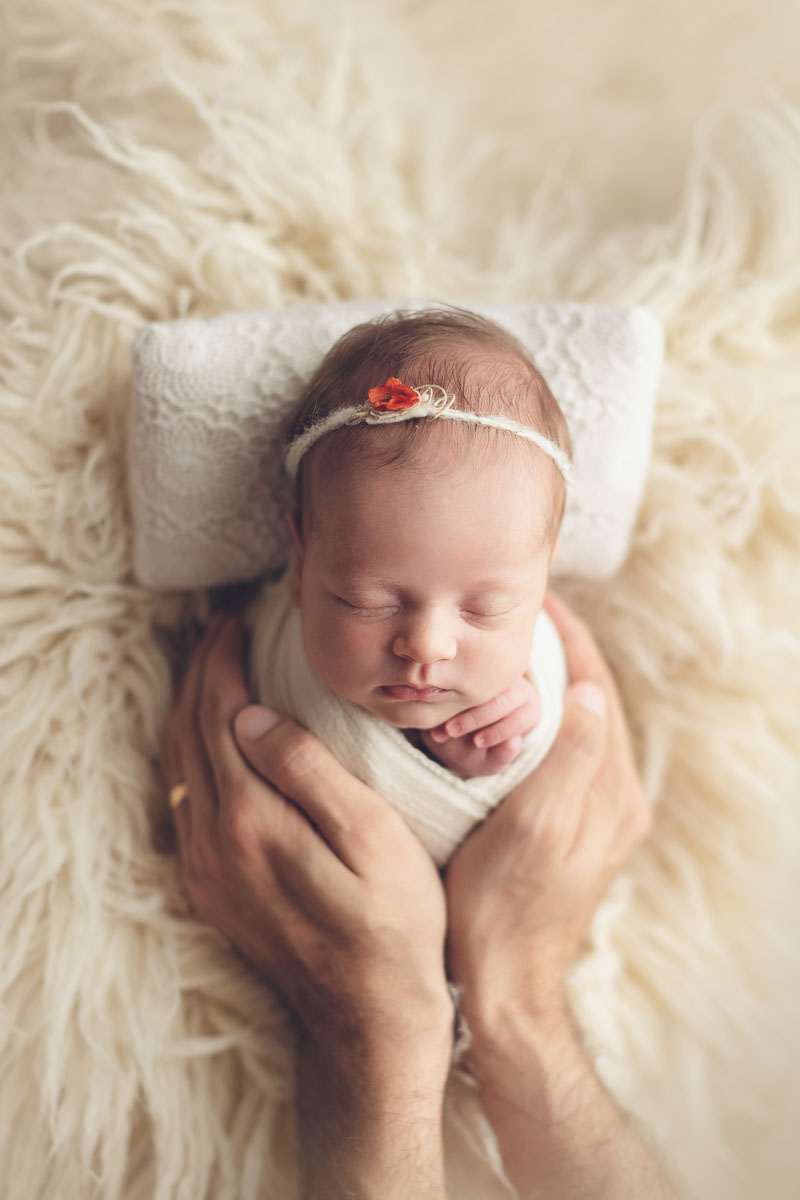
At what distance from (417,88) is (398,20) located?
10cm

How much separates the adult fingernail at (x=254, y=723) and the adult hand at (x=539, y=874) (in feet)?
0.77

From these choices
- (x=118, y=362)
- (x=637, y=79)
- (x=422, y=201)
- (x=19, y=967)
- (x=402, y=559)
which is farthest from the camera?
(x=637, y=79)

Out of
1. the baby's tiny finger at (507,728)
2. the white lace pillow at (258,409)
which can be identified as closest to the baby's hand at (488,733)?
the baby's tiny finger at (507,728)

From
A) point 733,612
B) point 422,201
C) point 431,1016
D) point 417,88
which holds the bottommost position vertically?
point 431,1016

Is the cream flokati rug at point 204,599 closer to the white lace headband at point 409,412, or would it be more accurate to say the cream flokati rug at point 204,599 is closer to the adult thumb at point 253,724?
the adult thumb at point 253,724

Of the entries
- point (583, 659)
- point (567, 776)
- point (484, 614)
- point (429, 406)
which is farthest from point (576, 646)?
point (429, 406)

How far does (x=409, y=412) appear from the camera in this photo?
0.80 meters

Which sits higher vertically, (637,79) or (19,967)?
(637,79)

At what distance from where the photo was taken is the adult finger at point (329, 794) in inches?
36.6

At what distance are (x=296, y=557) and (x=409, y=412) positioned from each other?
22 cm

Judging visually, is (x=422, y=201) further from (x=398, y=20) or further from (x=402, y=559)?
(x=402, y=559)

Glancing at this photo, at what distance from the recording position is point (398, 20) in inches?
51.0

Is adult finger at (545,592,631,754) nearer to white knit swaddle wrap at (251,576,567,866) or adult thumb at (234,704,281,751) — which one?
white knit swaddle wrap at (251,576,567,866)

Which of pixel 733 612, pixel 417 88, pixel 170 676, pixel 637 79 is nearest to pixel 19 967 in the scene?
pixel 170 676
